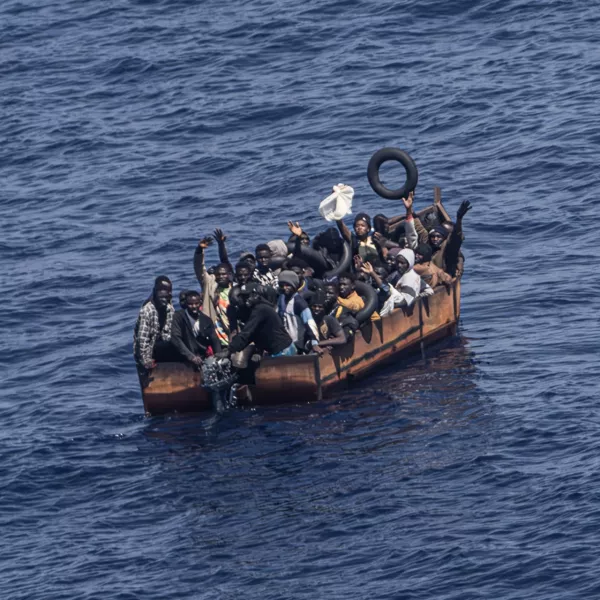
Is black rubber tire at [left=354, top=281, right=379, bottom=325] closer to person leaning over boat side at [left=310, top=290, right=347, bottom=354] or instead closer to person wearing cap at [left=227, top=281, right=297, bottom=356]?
person leaning over boat side at [left=310, top=290, right=347, bottom=354]

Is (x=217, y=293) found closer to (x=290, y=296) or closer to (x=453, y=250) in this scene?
(x=290, y=296)

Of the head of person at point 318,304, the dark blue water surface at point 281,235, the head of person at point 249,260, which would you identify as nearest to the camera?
the dark blue water surface at point 281,235

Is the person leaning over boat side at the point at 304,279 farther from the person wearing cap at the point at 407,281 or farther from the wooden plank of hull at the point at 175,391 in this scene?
the wooden plank of hull at the point at 175,391

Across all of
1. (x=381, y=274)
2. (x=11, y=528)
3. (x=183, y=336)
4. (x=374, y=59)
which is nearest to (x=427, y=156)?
(x=374, y=59)

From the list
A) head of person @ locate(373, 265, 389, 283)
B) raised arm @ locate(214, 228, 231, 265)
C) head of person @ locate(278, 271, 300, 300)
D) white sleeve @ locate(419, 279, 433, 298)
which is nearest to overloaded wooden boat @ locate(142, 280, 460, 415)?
white sleeve @ locate(419, 279, 433, 298)

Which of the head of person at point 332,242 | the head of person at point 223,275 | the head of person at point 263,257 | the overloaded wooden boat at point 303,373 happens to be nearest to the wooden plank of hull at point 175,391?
the overloaded wooden boat at point 303,373

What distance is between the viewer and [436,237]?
28.4 m

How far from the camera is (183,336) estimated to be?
24875 mm

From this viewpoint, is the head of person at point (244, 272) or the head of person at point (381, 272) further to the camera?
the head of person at point (381, 272)

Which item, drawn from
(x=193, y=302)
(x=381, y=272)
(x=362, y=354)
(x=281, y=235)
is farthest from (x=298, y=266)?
(x=281, y=235)

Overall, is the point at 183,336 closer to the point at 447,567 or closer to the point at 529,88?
the point at 447,567

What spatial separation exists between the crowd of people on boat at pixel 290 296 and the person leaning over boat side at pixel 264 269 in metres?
0.02

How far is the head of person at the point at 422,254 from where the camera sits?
92.3 ft

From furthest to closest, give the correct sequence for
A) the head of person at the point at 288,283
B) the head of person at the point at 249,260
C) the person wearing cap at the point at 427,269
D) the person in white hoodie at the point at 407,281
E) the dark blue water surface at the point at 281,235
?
the person wearing cap at the point at 427,269, the person in white hoodie at the point at 407,281, the head of person at the point at 249,260, the head of person at the point at 288,283, the dark blue water surface at the point at 281,235
